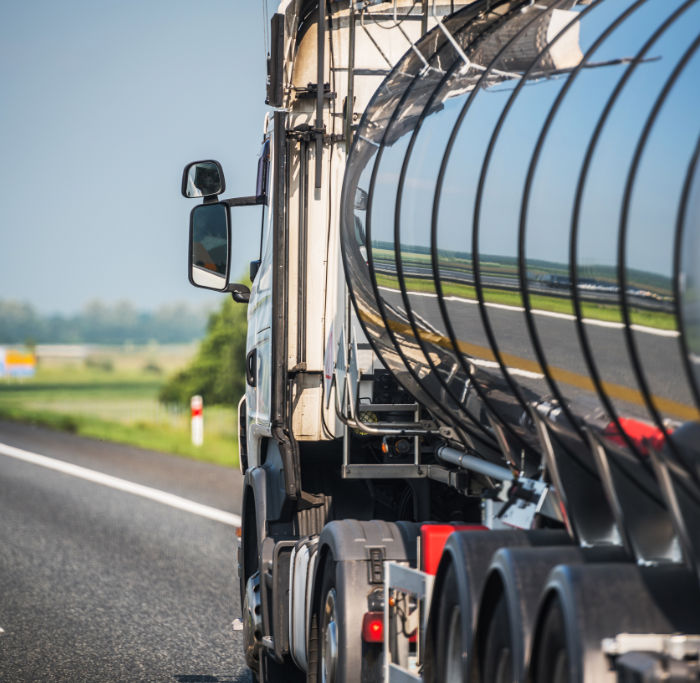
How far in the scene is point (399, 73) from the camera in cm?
561

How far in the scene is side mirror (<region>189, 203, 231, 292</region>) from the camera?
788 centimetres

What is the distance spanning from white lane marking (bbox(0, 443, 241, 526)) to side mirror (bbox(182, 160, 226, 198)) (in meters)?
6.86

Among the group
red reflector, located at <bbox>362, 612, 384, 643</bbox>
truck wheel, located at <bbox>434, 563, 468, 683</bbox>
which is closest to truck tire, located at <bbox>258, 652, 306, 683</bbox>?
red reflector, located at <bbox>362, 612, 384, 643</bbox>

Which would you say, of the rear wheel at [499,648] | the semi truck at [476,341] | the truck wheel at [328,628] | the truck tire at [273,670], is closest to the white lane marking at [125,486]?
the truck tire at [273,670]

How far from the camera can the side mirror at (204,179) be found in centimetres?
775

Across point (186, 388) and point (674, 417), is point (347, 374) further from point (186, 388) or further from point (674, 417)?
point (186, 388)

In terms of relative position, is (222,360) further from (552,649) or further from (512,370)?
(552,649)

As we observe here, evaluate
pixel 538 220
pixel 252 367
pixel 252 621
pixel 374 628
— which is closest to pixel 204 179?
pixel 252 367

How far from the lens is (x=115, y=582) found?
10.8m

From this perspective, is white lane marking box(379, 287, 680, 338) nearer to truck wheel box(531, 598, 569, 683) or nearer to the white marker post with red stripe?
truck wheel box(531, 598, 569, 683)

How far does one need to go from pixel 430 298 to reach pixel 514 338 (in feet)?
2.70

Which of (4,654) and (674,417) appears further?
(4,654)

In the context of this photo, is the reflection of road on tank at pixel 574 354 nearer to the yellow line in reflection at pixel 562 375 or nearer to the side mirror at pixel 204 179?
the yellow line in reflection at pixel 562 375

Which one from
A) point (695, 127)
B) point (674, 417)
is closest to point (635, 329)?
point (674, 417)
